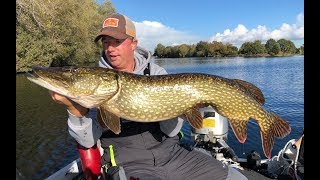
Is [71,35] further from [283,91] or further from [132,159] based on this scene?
[132,159]

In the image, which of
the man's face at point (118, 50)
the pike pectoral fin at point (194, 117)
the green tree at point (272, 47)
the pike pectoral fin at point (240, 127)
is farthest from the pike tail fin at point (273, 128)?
the green tree at point (272, 47)

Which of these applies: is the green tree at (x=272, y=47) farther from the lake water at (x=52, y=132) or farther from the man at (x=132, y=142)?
the man at (x=132, y=142)

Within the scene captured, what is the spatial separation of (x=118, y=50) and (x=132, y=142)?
824 mm

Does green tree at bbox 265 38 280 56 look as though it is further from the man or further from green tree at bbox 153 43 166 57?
the man

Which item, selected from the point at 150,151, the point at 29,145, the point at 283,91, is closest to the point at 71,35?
the point at 283,91

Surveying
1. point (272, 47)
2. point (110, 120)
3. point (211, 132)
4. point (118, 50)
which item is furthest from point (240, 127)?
point (272, 47)

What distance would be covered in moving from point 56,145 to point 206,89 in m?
7.56

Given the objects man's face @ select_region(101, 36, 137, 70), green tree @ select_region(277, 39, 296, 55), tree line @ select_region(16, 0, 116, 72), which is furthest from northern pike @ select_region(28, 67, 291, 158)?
green tree @ select_region(277, 39, 296, 55)

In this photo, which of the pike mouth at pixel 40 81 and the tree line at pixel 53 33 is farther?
the tree line at pixel 53 33

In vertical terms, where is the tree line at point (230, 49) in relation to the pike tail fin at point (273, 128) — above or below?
above

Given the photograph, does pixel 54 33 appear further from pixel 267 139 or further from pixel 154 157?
pixel 267 139

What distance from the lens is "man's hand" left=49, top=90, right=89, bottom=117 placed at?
256 cm

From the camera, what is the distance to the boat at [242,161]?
12.5ft
